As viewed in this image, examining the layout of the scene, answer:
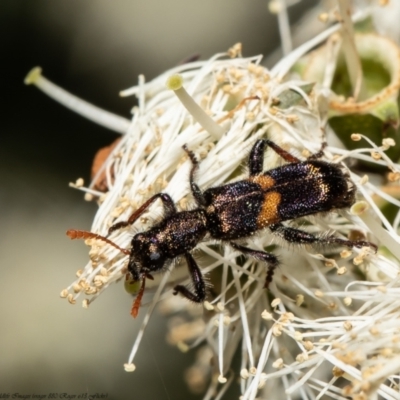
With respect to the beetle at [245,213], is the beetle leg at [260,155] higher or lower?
higher

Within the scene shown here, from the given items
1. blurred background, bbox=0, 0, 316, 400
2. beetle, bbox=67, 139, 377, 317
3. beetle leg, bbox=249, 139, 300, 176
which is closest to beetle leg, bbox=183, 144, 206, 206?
beetle, bbox=67, 139, 377, 317

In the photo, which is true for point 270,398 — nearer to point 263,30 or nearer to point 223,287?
point 223,287

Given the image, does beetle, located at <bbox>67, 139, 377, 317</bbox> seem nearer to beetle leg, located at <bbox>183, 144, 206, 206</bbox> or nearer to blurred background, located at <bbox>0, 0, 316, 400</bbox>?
beetle leg, located at <bbox>183, 144, 206, 206</bbox>

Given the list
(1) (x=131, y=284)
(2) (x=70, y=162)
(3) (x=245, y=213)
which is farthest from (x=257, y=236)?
(2) (x=70, y=162)

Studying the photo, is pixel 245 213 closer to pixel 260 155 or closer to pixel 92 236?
pixel 260 155

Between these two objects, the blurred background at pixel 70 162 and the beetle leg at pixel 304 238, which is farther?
the blurred background at pixel 70 162

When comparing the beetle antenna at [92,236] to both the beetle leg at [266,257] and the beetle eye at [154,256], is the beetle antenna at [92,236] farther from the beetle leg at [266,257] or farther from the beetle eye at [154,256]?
the beetle leg at [266,257]

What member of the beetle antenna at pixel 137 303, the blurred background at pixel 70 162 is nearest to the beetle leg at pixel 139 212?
the beetle antenna at pixel 137 303
